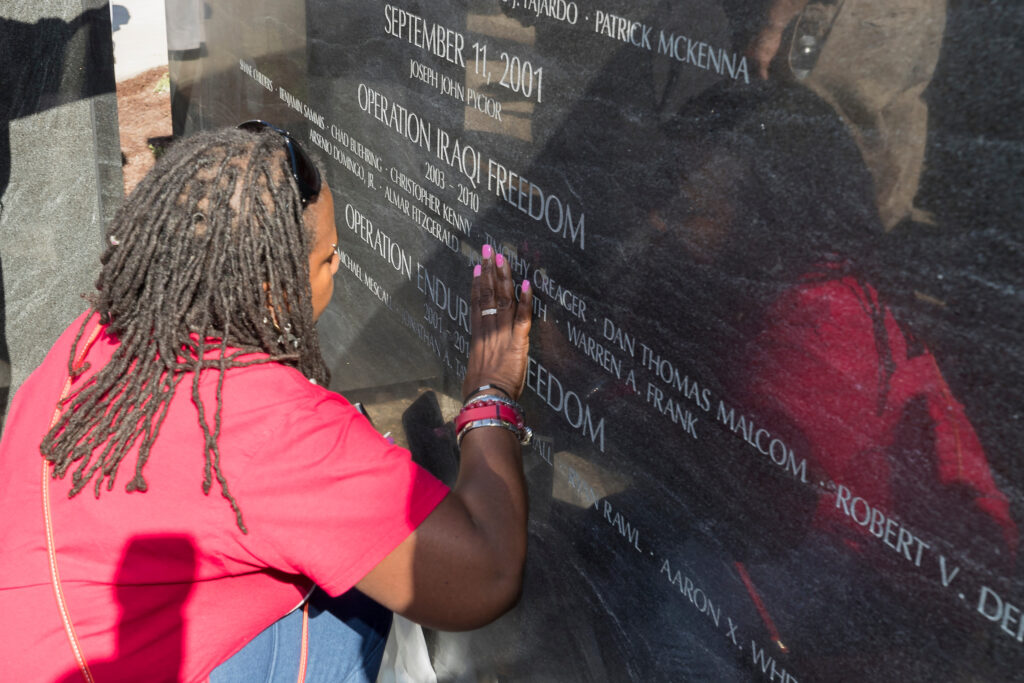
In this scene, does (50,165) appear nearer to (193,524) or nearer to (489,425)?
(489,425)

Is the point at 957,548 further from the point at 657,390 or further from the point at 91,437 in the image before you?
the point at 91,437

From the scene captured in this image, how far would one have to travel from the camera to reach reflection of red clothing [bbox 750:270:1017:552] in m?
1.33

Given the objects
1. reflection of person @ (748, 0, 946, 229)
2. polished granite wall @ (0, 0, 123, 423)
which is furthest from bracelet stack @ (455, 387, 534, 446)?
polished granite wall @ (0, 0, 123, 423)

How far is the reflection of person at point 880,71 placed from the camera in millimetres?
1300

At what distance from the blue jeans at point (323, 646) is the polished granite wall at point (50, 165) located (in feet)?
8.48

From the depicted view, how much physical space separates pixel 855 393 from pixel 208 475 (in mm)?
1041

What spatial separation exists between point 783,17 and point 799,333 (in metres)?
0.49

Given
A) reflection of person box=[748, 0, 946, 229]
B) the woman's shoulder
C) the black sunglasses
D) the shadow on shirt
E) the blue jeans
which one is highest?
reflection of person box=[748, 0, 946, 229]

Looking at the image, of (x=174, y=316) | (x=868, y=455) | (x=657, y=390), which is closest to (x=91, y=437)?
(x=174, y=316)

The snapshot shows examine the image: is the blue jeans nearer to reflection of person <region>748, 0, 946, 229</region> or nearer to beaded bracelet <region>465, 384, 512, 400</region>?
beaded bracelet <region>465, 384, 512, 400</region>

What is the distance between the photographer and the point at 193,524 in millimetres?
1629

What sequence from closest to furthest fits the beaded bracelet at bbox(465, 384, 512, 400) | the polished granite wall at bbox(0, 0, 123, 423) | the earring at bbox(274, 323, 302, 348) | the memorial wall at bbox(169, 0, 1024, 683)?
the memorial wall at bbox(169, 0, 1024, 683)
the earring at bbox(274, 323, 302, 348)
the beaded bracelet at bbox(465, 384, 512, 400)
the polished granite wall at bbox(0, 0, 123, 423)

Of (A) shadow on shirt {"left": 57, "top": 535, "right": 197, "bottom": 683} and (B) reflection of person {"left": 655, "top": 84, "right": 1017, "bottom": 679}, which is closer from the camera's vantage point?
(B) reflection of person {"left": 655, "top": 84, "right": 1017, "bottom": 679}

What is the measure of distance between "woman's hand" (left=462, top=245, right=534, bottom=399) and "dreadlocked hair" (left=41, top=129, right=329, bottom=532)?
0.58 meters
